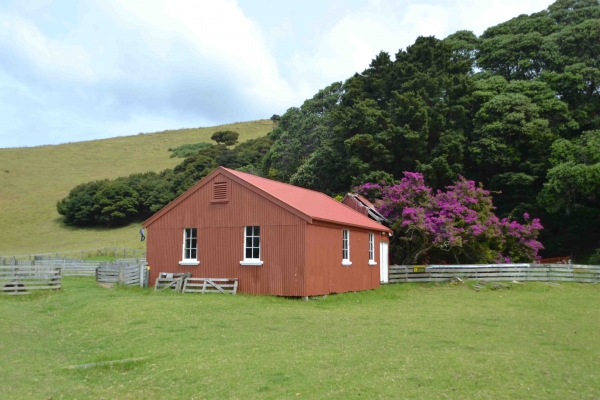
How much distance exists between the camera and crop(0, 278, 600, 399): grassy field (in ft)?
26.1

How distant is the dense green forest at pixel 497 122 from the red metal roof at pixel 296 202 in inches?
405

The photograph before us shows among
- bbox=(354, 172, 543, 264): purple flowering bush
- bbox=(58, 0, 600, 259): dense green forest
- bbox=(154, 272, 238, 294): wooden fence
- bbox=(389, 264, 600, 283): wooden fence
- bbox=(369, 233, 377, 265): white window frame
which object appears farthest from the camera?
bbox=(58, 0, 600, 259): dense green forest

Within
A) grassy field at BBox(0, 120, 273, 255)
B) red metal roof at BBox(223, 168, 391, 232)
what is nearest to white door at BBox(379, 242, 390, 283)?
red metal roof at BBox(223, 168, 391, 232)

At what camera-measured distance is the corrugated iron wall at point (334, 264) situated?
62.3 ft

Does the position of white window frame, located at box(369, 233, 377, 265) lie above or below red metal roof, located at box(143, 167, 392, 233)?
below

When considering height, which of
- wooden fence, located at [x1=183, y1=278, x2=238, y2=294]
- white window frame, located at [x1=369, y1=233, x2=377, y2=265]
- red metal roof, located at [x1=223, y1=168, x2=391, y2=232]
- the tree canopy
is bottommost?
wooden fence, located at [x1=183, y1=278, x2=238, y2=294]

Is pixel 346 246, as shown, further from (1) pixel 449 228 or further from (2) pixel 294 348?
(2) pixel 294 348

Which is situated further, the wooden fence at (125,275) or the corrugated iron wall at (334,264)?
the wooden fence at (125,275)

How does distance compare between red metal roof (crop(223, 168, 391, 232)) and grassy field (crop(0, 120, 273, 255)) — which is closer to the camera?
red metal roof (crop(223, 168, 391, 232))

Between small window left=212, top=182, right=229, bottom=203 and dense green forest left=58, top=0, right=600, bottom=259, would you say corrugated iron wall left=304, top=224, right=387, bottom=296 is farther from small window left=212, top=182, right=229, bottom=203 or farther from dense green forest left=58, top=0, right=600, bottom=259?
dense green forest left=58, top=0, right=600, bottom=259

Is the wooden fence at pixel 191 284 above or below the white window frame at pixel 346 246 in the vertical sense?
below

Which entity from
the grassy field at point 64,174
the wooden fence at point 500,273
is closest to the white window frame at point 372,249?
the wooden fence at point 500,273

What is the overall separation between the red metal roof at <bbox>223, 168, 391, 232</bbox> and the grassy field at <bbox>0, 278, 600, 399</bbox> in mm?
3436

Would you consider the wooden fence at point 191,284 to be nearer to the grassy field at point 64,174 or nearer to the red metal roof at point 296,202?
the red metal roof at point 296,202
